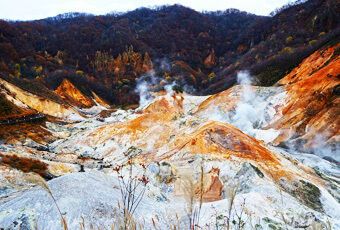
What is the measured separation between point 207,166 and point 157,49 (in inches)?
5027

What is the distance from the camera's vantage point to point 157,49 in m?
146

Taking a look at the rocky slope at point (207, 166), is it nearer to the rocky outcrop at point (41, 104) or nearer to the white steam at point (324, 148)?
the white steam at point (324, 148)

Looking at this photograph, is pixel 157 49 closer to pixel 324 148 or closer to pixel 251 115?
pixel 251 115

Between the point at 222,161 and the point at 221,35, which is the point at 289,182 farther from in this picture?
the point at 221,35

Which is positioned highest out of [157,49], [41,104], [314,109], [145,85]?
[157,49]

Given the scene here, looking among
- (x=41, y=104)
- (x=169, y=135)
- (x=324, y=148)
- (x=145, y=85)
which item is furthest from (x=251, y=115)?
(x=145, y=85)

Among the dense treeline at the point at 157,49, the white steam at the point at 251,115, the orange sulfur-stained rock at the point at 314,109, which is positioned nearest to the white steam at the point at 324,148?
the orange sulfur-stained rock at the point at 314,109

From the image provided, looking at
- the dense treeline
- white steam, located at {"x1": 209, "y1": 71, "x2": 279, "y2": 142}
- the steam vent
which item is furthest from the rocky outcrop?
→ white steam, located at {"x1": 209, "y1": 71, "x2": 279, "y2": 142}

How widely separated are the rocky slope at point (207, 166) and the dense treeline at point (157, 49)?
25.3 m

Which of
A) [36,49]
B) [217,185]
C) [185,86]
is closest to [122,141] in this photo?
[217,185]

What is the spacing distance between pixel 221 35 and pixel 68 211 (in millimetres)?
166625

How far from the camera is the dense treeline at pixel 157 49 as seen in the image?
99938 mm

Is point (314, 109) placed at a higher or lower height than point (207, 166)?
higher

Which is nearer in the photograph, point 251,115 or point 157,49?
point 251,115
